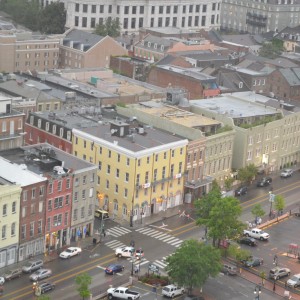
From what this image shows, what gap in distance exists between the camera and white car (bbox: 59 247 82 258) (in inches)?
4328

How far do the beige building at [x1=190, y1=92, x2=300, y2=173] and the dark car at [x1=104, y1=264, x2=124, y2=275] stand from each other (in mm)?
44980

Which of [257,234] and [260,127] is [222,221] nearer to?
[257,234]

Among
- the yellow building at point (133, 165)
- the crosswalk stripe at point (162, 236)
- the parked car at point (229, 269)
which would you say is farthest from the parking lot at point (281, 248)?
the yellow building at point (133, 165)

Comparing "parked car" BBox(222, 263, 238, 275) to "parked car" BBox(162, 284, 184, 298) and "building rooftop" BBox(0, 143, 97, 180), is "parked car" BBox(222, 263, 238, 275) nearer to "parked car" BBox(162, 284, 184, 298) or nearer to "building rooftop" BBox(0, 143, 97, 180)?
"parked car" BBox(162, 284, 184, 298)

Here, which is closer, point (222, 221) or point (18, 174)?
point (18, 174)

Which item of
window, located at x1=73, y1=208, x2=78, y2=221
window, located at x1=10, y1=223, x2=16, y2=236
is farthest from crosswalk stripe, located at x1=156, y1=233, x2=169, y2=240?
window, located at x1=10, y1=223, x2=16, y2=236

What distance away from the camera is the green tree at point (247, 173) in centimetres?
14125

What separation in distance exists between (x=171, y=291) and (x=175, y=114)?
48.6 m

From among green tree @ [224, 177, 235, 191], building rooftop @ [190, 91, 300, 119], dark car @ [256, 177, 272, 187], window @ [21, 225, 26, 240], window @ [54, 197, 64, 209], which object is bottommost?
dark car @ [256, 177, 272, 187]

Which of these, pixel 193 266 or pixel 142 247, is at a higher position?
pixel 193 266

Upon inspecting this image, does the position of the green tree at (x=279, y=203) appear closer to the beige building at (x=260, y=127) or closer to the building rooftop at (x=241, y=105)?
the beige building at (x=260, y=127)

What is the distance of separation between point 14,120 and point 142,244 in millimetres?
28242

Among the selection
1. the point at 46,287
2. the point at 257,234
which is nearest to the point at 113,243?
the point at 46,287

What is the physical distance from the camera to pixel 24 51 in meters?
195
